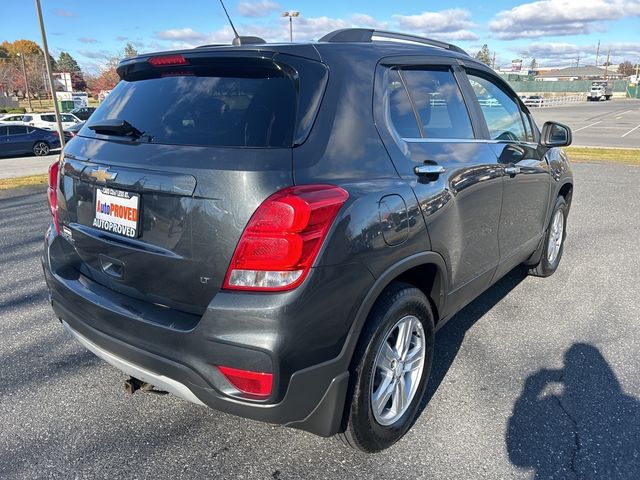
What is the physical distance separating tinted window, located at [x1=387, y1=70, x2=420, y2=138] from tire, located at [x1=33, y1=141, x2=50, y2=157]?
20.8m

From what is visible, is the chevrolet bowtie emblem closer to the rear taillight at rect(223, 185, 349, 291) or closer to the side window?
the rear taillight at rect(223, 185, 349, 291)

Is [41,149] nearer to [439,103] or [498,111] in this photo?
[498,111]

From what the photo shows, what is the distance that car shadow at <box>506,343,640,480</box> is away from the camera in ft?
7.68

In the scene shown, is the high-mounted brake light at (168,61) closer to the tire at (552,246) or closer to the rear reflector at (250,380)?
the rear reflector at (250,380)

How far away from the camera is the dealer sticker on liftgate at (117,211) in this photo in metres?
2.13

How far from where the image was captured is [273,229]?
186cm

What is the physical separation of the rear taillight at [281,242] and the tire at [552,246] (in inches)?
125

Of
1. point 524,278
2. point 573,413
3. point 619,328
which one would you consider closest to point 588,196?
point 524,278

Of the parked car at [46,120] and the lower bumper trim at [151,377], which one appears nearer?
the lower bumper trim at [151,377]

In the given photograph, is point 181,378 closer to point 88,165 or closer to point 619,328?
point 88,165

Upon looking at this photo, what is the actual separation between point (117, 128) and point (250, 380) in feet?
4.38

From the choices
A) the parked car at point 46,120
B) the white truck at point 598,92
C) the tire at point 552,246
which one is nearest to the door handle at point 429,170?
the tire at point 552,246

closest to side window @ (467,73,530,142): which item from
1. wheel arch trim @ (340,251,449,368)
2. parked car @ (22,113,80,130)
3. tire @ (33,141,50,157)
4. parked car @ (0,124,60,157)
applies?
wheel arch trim @ (340,251,449,368)

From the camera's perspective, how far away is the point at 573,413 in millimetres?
2725
